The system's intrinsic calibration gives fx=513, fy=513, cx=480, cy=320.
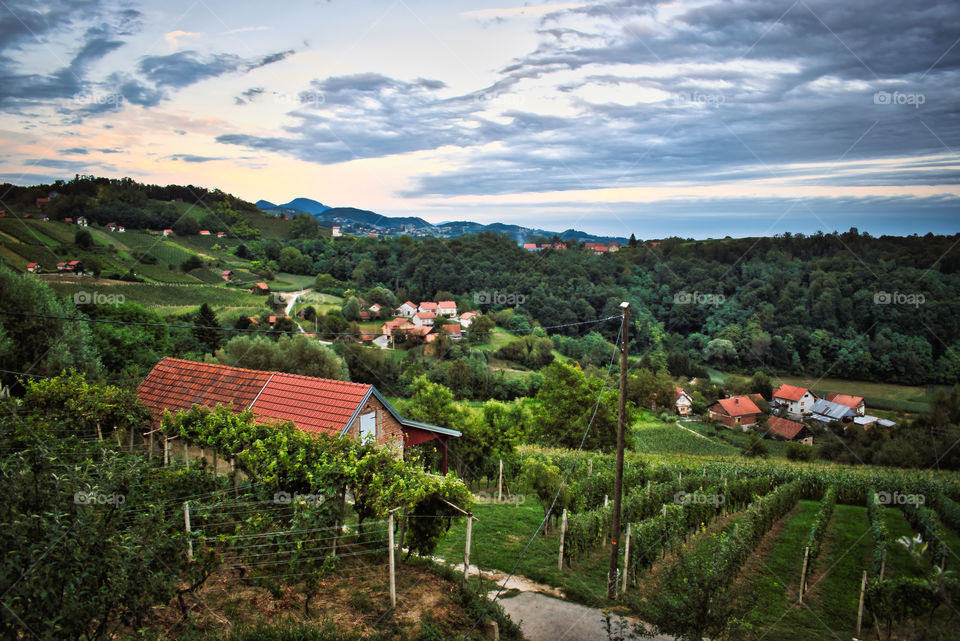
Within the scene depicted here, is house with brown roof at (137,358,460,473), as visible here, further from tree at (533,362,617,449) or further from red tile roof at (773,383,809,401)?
red tile roof at (773,383,809,401)

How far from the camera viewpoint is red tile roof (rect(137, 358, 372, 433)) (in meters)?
14.6

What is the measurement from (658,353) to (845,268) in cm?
2997

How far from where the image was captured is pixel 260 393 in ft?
51.8

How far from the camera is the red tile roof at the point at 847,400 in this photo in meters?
57.8

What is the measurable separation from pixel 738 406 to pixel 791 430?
17.8 feet

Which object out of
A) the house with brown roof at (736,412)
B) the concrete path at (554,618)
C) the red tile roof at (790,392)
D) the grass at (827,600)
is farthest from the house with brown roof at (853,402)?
the concrete path at (554,618)

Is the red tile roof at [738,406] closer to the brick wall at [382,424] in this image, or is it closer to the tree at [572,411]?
the tree at [572,411]

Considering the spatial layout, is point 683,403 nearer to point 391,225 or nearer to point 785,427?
point 785,427

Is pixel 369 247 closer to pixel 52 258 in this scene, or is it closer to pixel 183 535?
pixel 52 258

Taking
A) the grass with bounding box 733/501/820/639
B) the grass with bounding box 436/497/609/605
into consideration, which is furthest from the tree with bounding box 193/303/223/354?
the grass with bounding box 733/501/820/639

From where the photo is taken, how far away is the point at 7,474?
200 inches

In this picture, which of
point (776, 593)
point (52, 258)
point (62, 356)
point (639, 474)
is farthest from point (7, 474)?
point (52, 258)

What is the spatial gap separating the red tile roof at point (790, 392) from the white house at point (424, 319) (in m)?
44.9

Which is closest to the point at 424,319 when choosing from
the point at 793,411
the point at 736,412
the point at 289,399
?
the point at 736,412
